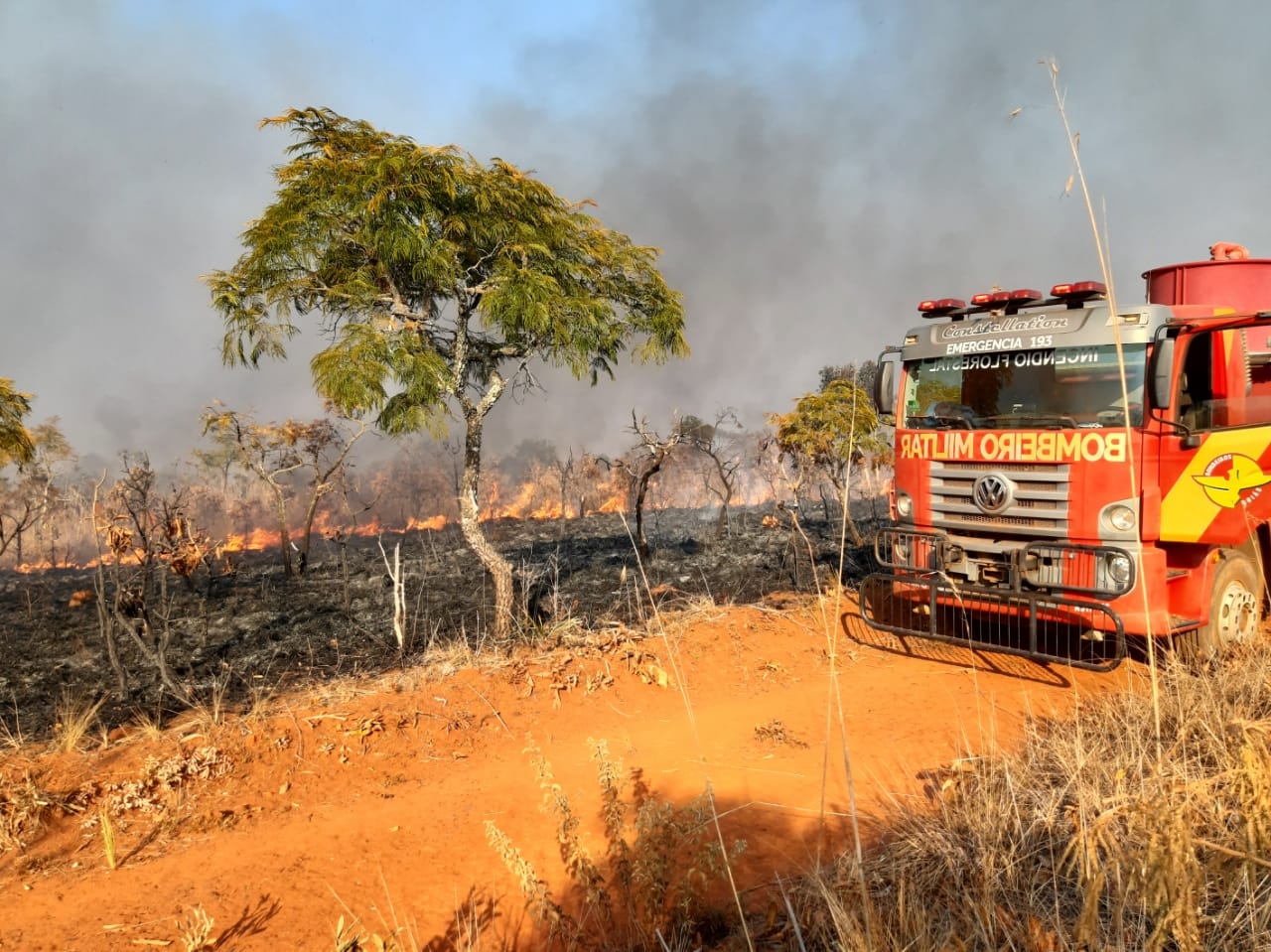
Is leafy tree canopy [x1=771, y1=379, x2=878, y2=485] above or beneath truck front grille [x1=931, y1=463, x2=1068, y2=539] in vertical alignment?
above

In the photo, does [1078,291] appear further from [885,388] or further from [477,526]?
[477,526]

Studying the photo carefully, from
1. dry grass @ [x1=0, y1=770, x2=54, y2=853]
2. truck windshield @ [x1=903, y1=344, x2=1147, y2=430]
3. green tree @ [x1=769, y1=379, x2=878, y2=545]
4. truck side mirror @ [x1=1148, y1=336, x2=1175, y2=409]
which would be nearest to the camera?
dry grass @ [x1=0, y1=770, x2=54, y2=853]

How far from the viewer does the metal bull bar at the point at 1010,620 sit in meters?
5.86

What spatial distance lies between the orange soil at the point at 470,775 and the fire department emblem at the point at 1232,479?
5.86ft

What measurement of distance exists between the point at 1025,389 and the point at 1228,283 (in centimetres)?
357

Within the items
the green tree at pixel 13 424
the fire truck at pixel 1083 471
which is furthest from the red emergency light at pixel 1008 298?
the green tree at pixel 13 424

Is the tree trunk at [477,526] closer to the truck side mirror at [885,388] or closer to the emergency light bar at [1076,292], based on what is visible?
the truck side mirror at [885,388]

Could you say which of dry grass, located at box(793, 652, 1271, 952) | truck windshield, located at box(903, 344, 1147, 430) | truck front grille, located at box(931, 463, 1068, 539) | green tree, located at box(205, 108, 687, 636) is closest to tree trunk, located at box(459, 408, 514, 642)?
green tree, located at box(205, 108, 687, 636)

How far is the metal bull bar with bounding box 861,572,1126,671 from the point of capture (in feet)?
19.2

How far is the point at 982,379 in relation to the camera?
6.82m

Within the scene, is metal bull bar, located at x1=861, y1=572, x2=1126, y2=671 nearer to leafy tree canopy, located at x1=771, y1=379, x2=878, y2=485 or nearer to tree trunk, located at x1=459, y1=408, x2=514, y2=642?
tree trunk, located at x1=459, y1=408, x2=514, y2=642

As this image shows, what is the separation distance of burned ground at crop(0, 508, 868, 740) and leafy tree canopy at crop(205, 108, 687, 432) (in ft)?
10.3

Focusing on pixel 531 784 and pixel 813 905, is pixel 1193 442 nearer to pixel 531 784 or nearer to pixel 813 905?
pixel 813 905

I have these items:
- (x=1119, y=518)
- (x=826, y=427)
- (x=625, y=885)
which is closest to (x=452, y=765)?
(x=625, y=885)
